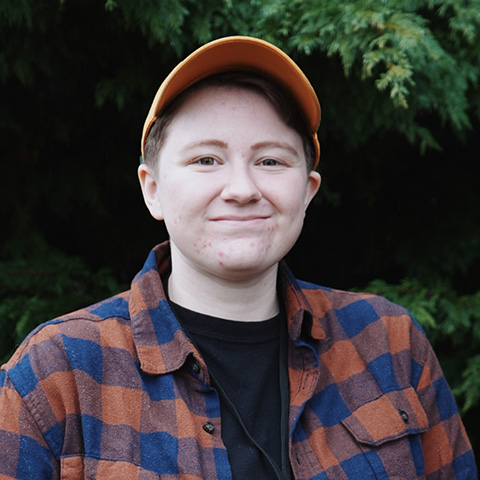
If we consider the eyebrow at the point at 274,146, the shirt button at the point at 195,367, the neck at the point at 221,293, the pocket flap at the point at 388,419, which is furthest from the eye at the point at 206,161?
the pocket flap at the point at 388,419

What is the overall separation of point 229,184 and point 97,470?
75 centimetres

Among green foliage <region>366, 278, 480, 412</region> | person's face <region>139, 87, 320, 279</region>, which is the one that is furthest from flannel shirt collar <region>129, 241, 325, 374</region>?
green foliage <region>366, 278, 480, 412</region>

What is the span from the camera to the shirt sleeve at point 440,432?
5.98ft

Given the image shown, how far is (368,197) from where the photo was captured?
3.16m

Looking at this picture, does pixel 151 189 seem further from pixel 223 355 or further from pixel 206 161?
pixel 223 355

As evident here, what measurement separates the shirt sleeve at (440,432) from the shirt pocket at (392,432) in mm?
82

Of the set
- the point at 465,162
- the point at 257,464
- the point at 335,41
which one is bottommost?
the point at 257,464

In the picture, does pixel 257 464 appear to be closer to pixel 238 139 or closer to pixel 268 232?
pixel 268 232

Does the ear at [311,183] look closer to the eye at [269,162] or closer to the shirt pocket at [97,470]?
the eye at [269,162]

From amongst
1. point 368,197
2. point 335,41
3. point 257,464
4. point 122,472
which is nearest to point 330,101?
point 335,41

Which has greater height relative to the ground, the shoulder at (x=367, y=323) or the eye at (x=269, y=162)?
the eye at (x=269, y=162)

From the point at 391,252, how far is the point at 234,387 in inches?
66.3

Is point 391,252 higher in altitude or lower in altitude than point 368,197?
lower

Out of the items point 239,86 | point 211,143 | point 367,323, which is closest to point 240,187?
point 211,143
